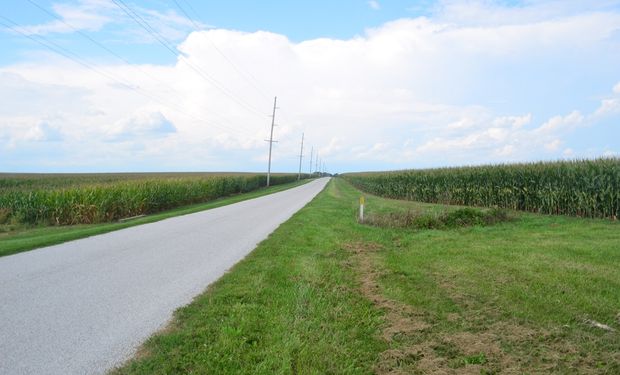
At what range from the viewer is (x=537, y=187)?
19.1 metres

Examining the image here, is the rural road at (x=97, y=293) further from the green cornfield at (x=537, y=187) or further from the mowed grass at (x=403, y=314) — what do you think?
the green cornfield at (x=537, y=187)

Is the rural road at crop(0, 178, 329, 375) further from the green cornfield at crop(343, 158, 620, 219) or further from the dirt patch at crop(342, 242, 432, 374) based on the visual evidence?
the green cornfield at crop(343, 158, 620, 219)

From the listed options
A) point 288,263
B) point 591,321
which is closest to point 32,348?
point 288,263

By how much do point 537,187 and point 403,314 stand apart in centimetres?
1615

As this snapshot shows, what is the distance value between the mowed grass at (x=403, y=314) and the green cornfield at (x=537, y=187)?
272 inches

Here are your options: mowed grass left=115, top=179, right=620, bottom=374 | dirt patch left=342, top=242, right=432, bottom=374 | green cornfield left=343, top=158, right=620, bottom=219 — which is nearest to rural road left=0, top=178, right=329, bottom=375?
mowed grass left=115, top=179, right=620, bottom=374

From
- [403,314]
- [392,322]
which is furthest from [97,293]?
[403,314]

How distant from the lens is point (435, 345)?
15.4ft

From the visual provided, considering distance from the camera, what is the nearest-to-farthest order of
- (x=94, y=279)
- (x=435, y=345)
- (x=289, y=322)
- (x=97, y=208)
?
(x=435, y=345) < (x=289, y=322) < (x=94, y=279) < (x=97, y=208)

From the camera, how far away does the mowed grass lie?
4.24 metres

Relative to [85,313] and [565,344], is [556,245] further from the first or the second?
[85,313]

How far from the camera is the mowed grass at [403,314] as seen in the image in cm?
424

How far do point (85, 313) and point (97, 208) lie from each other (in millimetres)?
14549

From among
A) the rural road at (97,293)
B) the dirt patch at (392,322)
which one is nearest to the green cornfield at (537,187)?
the dirt patch at (392,322)
